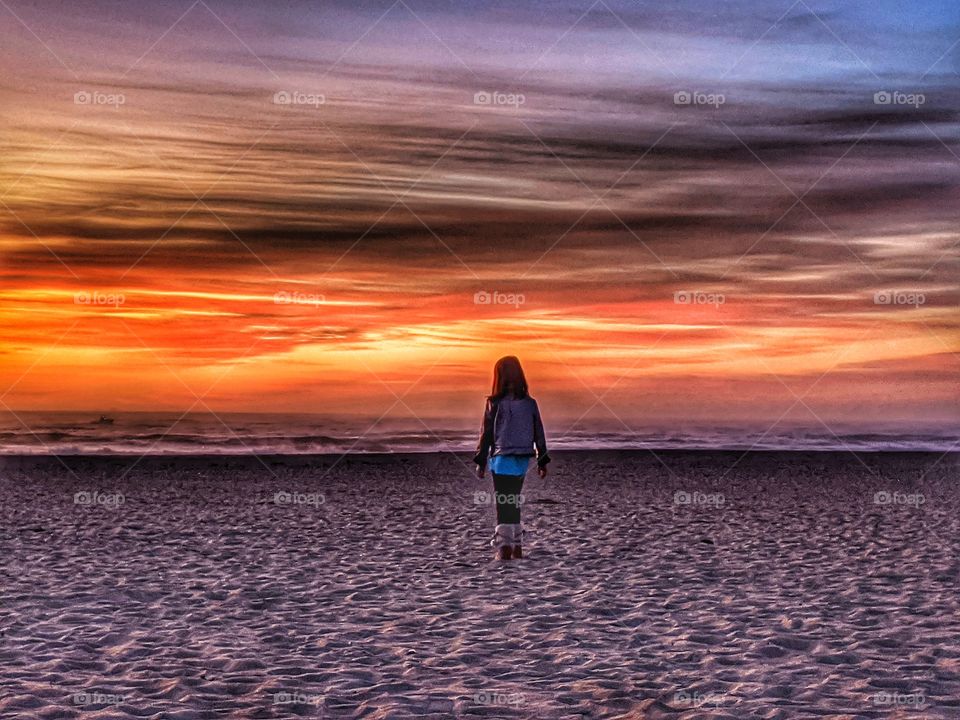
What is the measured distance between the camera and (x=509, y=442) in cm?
1130

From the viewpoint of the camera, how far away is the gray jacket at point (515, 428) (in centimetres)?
1130

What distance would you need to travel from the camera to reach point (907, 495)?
19375mm

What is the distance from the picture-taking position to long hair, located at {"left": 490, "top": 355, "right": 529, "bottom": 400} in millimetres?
11414

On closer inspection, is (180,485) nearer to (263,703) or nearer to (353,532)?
(353,532)

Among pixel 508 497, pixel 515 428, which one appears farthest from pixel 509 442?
pixel 508 497

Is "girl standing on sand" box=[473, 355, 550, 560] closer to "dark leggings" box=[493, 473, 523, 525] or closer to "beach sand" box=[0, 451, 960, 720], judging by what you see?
"dark leggings" box=[493, 473, 523, 525]

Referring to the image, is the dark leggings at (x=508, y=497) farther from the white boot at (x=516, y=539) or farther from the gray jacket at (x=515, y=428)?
the gray jacket at (x=515, y=428)

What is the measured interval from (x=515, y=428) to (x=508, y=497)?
2.48 feet

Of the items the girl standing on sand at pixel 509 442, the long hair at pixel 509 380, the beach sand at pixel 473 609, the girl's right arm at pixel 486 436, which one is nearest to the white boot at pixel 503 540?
the girl standing on sand at pixel 509 442

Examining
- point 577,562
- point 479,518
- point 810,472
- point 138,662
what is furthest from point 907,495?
point 138,662

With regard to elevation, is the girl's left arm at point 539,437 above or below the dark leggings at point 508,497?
above

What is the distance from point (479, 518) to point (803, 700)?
9.89 meters

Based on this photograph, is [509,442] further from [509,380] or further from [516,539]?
[516,539]

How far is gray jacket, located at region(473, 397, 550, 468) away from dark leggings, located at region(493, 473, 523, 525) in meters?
0.28
